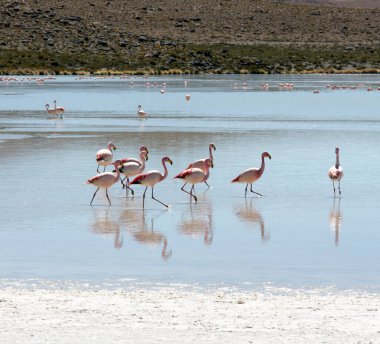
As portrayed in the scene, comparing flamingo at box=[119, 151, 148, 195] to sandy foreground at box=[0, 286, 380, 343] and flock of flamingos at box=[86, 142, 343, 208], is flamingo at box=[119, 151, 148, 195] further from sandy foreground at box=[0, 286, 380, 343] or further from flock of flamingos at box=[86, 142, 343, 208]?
sandy foreground at box=[0, 286, 380, 343]

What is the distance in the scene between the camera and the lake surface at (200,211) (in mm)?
9648

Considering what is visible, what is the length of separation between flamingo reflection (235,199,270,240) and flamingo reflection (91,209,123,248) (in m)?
1.62

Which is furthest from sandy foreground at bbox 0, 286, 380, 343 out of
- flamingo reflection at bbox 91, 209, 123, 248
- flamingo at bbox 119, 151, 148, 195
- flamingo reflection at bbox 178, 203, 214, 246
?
flamingo at bbox 119, 151, 148, 195

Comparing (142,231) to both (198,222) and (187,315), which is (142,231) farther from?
(187,315)

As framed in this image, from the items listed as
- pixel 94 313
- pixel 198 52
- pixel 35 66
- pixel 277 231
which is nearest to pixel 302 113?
pixel 277 231

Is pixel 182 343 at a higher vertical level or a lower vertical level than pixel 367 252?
lower

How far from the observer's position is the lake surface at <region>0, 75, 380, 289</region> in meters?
9.65

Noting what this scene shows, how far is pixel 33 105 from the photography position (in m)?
38.6

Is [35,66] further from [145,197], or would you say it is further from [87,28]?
[145,197]

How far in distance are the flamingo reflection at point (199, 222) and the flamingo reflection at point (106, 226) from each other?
778 mm

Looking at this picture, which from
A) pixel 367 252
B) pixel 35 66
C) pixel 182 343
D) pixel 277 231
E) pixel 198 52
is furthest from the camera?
pixel 198 52

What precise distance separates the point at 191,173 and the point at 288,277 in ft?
17.1

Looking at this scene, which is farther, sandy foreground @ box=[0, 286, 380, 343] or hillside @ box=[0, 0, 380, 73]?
hillside @ box=[0, 0, 380, 73]

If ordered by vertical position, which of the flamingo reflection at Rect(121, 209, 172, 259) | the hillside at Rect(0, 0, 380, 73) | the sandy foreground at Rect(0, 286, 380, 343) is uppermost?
the hillside at Rect(0, 0, 380, 73)
